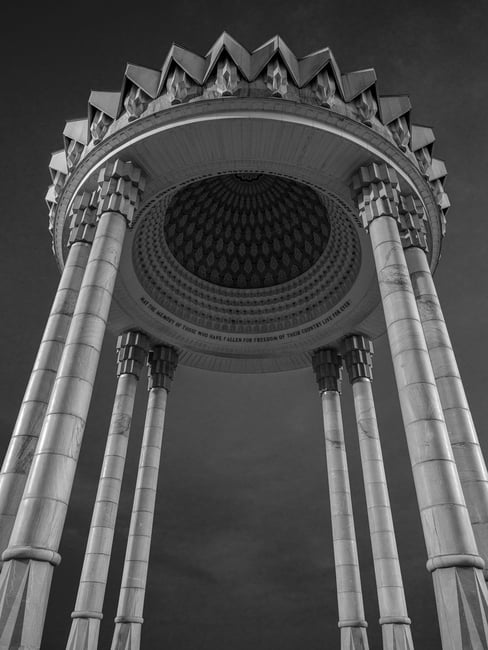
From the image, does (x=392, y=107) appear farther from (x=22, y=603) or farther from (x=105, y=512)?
(x=105, y=512)

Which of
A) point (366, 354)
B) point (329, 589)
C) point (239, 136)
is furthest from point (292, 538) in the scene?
point (239, 136)

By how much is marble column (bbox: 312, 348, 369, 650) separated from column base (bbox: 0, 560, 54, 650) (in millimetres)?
14733

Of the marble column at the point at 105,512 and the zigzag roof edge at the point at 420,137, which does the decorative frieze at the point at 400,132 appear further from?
the marble column at the point at 105,512

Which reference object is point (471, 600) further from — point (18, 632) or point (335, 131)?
point (335, 131)

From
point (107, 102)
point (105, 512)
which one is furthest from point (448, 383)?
point (107, 102)

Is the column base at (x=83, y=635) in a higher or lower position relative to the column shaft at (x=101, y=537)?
lower

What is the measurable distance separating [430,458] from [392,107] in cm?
1372

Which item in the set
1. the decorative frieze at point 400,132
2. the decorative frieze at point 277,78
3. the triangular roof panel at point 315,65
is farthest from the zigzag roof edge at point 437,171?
the decorative frieze at point 277,78

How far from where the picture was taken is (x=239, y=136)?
1739cm

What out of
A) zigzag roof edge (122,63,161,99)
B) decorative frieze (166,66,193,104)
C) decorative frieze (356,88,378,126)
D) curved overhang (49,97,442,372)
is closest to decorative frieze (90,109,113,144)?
curved overhang (49,97,442,372)

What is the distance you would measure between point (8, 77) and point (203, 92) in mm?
18556

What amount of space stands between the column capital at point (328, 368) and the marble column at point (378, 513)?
42.7 inches


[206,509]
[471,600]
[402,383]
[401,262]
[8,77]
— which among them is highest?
[8,77]

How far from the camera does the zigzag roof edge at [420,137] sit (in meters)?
19.8
